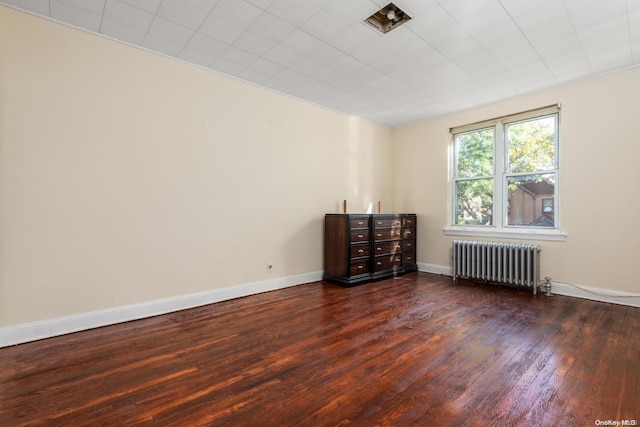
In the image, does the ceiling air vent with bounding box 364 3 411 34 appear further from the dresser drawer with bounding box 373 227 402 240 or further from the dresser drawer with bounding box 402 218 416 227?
the dresser drawer with bounding box 402 218 416 227

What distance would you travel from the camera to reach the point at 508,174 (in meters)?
4.45

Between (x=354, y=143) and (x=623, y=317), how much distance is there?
4.04 metres

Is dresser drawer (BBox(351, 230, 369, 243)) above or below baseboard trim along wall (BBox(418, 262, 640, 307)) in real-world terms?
above

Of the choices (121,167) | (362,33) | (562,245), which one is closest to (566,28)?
(362,33)

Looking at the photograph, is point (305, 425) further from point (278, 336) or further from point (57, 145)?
point (57, 145)

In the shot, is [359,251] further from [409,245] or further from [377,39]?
[377,39]

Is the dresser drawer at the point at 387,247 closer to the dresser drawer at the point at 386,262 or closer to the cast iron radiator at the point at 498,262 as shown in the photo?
the dresser drawer at the point at 386,262

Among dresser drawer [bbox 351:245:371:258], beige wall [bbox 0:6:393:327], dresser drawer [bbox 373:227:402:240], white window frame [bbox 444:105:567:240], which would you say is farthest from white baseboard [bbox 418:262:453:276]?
beige wall [bbox 0:6:393:327]

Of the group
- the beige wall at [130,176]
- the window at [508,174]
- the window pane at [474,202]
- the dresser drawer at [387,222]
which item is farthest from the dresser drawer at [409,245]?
the beige wall at [130,176]

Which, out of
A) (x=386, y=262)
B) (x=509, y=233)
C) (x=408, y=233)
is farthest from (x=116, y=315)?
(x=509, y=233)

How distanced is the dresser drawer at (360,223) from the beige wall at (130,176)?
763 mm

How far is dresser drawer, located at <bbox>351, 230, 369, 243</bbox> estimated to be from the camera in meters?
4.36

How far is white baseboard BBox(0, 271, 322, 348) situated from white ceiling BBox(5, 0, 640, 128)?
264 cm

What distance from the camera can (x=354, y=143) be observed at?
17.1ft
